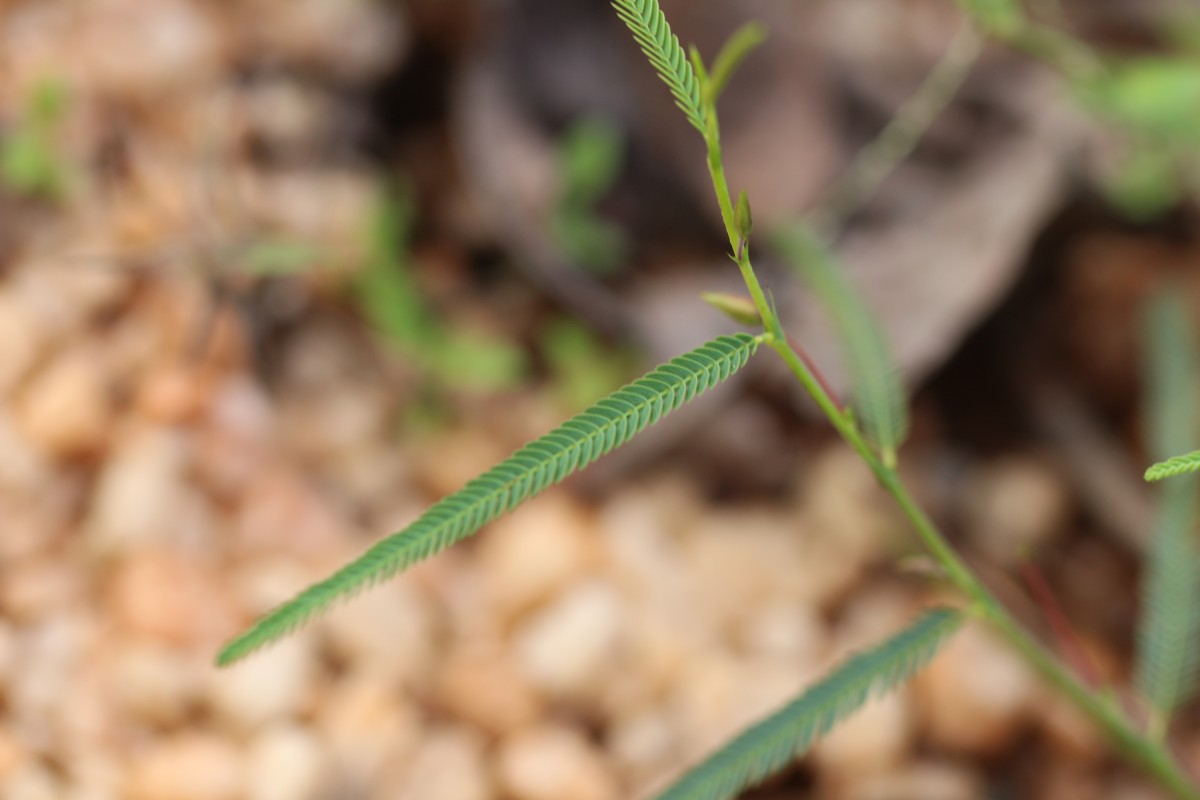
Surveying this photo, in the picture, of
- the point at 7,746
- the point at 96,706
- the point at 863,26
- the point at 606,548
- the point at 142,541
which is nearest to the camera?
the point at 7,746

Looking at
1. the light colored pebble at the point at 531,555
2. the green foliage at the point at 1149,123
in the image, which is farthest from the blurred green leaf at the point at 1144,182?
the light colored pebble at the point at 531,555

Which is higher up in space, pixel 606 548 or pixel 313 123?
pixel 313 123

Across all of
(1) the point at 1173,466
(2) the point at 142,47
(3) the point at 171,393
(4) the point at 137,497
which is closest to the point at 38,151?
(2) the point at 142,47

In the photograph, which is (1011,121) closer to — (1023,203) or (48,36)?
(1023,203)

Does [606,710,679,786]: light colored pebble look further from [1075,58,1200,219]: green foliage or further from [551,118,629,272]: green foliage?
[1075,58,1200,219]: green foliage

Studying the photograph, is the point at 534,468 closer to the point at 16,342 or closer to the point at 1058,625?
the point at 1058,625

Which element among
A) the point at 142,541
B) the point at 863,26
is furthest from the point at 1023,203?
the point at 142,541

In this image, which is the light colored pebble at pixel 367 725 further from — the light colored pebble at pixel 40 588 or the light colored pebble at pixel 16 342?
the light colored pebble at pixel 16 342
